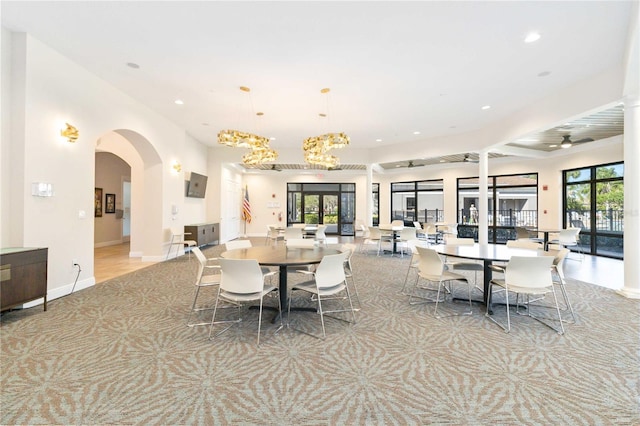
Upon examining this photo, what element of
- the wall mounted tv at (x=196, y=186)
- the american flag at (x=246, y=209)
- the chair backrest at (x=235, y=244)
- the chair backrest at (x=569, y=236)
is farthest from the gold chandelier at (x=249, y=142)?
the chair backrest at (x=569, y=236)

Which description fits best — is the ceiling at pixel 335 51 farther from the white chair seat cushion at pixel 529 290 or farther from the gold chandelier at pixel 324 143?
the white chair seat cushion at pixel 529 290

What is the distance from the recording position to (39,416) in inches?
78.0

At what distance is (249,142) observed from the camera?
600 centimetres

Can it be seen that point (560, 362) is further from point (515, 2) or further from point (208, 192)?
point (208, 192)

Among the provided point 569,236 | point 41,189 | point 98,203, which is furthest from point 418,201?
point 41,189

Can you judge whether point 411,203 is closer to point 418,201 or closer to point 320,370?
point 418,201

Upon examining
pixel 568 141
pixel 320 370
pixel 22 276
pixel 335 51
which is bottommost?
pixel 320 370

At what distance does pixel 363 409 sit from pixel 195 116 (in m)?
7.34

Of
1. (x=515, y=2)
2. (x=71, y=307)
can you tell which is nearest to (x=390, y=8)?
(x=515, y=2)

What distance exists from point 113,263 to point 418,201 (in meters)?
11.9

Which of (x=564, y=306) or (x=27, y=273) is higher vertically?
(x=27, y=273)

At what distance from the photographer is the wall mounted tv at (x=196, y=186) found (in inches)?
360

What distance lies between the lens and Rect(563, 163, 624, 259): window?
853 cm

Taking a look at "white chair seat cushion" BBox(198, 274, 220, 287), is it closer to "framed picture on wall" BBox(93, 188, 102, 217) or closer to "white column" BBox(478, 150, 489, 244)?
"white column" BBox(478, 150, 489, 244)
